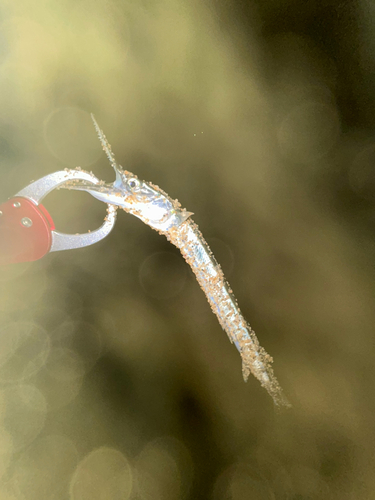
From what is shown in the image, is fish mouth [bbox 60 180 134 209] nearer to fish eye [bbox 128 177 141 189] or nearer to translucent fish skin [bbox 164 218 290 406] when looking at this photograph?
fish eye [bbox 128 177 141 189]

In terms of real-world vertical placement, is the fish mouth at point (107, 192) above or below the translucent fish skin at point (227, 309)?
above

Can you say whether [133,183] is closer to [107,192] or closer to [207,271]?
[107,192]

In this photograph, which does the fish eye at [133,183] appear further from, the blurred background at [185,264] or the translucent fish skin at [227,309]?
the translucent fish skin at [227,309]

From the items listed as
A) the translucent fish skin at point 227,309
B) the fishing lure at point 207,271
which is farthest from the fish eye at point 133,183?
the translucent fish skin at point 227,309

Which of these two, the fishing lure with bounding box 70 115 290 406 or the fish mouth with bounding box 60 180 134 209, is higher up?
the fish mouth with bounding box 60 180 134 209

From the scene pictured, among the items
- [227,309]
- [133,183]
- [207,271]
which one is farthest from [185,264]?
[133,183]

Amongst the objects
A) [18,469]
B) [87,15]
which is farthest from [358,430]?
[87,15]

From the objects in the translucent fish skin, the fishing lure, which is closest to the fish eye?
the fishing lure

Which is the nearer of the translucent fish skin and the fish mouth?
the fish mouth
